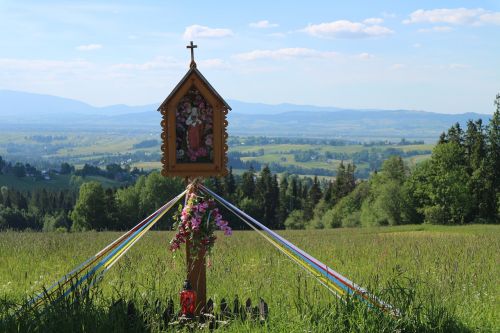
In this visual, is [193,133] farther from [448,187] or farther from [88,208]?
[88,208]

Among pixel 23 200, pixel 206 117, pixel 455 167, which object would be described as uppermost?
pixel 206 117

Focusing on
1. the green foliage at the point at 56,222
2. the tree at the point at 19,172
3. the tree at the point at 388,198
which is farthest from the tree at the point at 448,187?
the tree at the point at 19,172

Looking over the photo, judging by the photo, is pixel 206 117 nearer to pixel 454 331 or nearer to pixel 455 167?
pixel 454 331

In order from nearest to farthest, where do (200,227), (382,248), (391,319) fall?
(391,319)
(200,227)
(382,248)

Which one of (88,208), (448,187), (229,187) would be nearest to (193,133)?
A: (448,187)

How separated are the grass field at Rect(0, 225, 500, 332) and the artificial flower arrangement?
84 cm

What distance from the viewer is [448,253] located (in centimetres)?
1323

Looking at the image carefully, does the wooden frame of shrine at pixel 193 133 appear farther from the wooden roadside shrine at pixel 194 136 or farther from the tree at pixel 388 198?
the tree at pixel 388 198

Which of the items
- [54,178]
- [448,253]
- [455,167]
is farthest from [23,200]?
[448,253]

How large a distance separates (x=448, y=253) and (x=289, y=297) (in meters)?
6.38

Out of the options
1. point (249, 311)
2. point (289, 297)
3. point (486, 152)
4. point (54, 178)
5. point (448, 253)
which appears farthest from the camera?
point (54, 178)

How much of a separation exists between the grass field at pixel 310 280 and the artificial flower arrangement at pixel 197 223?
84 cm

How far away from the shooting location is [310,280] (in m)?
10.1

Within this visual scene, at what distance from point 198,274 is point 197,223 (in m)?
0.80
